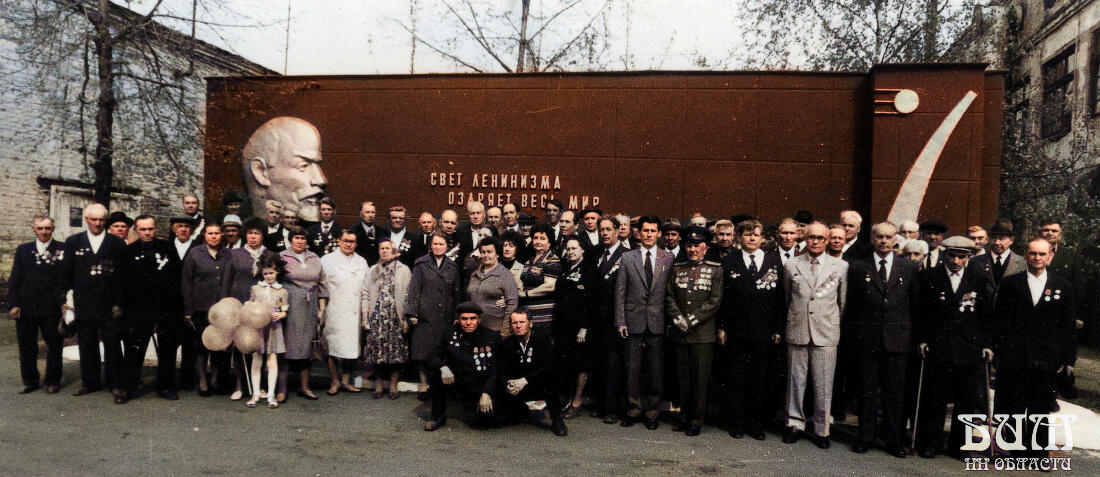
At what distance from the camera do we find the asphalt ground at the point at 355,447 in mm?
4051

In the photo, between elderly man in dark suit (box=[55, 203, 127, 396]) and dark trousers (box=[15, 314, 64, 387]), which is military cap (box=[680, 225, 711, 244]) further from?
dark trousers (box=[15, 314, 64, 387])

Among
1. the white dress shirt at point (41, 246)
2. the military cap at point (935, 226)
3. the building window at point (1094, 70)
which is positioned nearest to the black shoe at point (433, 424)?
the white dress shirt at point (41, 246)

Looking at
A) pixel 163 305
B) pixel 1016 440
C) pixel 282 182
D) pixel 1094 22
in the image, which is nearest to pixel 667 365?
pixel 1016 440

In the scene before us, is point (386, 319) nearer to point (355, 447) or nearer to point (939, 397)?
point (355, 447)

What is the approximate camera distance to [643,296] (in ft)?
17.4

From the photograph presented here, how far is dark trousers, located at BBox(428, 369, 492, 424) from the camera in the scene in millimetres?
5008

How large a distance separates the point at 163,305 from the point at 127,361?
1.87 feet

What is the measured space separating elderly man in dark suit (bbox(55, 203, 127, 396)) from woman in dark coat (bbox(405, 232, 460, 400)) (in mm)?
2691

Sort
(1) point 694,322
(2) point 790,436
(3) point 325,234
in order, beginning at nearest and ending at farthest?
1. (2) point 790,436
2. (1) point 694,322
3. (3) point 325,234

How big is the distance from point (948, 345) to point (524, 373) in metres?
3.14

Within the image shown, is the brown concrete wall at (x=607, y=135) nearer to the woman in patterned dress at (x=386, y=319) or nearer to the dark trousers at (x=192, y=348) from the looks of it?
the woman in patterned dress at (x=386, y=319)

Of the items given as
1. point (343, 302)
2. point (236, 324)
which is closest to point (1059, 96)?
point (343, 302)

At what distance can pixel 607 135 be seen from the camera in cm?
869
